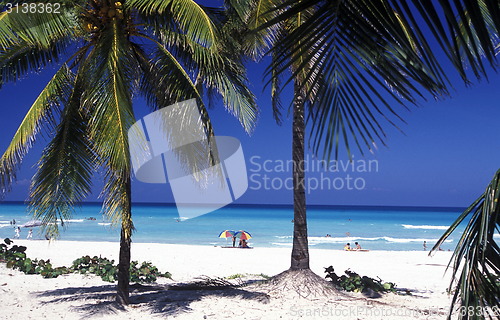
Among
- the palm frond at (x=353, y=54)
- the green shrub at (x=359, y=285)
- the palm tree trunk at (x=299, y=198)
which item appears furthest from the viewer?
the green shrub at (x=359, y=285)

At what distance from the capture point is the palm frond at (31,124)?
6750 millimetres

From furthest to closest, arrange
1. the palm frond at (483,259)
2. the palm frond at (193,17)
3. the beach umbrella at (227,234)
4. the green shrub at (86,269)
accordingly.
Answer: the beach umbrella at (227,234) → the green shrub at (86,269) → the palm frond at (193,17) → the palm frond at (483,259)

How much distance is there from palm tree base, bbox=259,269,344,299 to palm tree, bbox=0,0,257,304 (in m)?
2.62

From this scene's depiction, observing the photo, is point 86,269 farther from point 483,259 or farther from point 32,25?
point 483,259

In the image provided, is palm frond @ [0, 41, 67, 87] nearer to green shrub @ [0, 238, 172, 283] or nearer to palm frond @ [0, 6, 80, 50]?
palm frond @ [0, 6, 80, 50]

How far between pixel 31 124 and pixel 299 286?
17.0 feet

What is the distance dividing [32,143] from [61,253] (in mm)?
9579

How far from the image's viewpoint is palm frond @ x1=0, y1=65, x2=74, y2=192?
6.75 meters

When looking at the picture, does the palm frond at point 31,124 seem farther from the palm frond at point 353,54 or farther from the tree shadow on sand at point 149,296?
the palm frond at point 353,54

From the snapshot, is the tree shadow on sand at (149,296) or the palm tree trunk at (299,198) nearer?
the tree shadow on sand at (149,296)

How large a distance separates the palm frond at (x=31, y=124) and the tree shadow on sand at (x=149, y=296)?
2.29m

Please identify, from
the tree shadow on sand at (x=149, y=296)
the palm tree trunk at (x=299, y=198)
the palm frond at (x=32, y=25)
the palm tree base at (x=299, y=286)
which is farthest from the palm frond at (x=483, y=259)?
the palm tree trunk at (x=299, y=198)

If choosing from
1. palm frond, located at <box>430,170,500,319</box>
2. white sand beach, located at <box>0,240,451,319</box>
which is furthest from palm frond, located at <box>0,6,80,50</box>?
palm frond, located at <box>430,170,500,319</box>

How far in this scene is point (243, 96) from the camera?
753cm
